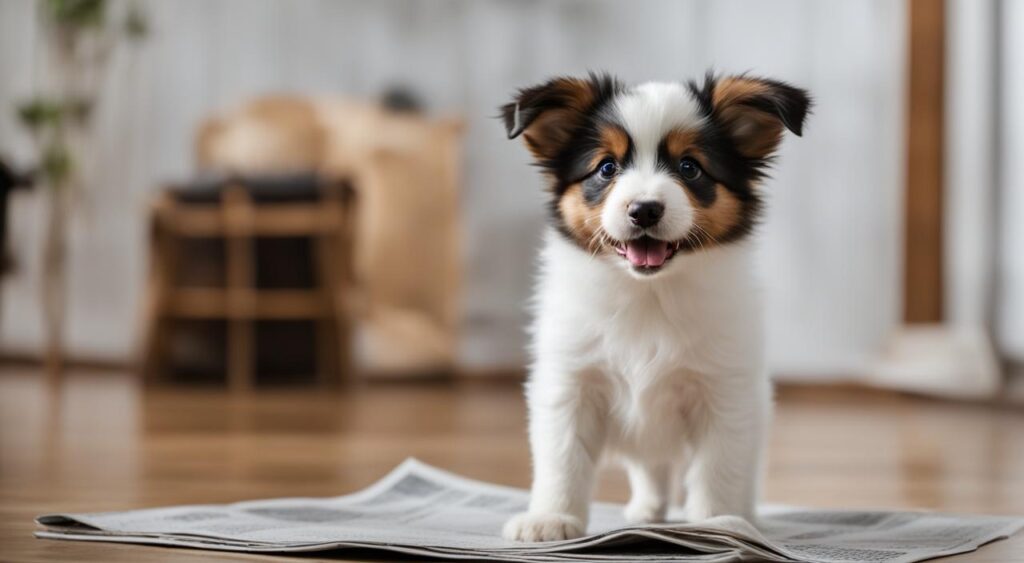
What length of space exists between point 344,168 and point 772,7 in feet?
7.37

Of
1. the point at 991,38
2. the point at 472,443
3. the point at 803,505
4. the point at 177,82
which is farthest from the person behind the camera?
the point at 177,82

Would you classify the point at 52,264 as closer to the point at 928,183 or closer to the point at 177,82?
the point at 177,82

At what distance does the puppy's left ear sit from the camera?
177 cm

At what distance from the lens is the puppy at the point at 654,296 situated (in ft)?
5.76

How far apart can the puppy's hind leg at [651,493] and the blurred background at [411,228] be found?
2.08ft

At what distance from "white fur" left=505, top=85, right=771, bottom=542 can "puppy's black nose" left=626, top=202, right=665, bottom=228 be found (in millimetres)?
99

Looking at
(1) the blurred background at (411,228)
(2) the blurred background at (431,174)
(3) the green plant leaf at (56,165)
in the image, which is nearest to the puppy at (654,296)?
(1) the blurred background at (411,228)

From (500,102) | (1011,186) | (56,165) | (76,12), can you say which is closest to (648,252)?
(1011,186)

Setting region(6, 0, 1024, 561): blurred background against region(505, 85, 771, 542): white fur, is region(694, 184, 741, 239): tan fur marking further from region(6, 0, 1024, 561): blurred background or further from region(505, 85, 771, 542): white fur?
region(6, 0, 1024, 561): blurred background

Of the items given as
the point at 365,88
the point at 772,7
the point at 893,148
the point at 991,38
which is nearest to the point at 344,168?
the point at 365,88

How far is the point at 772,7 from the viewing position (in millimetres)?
5254

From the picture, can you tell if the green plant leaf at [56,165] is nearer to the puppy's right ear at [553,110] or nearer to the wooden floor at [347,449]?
the wooden floor at [347,449]

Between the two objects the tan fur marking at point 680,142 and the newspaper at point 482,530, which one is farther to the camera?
the tan fur marking at point 680,142

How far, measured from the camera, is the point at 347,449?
10.4 ft
